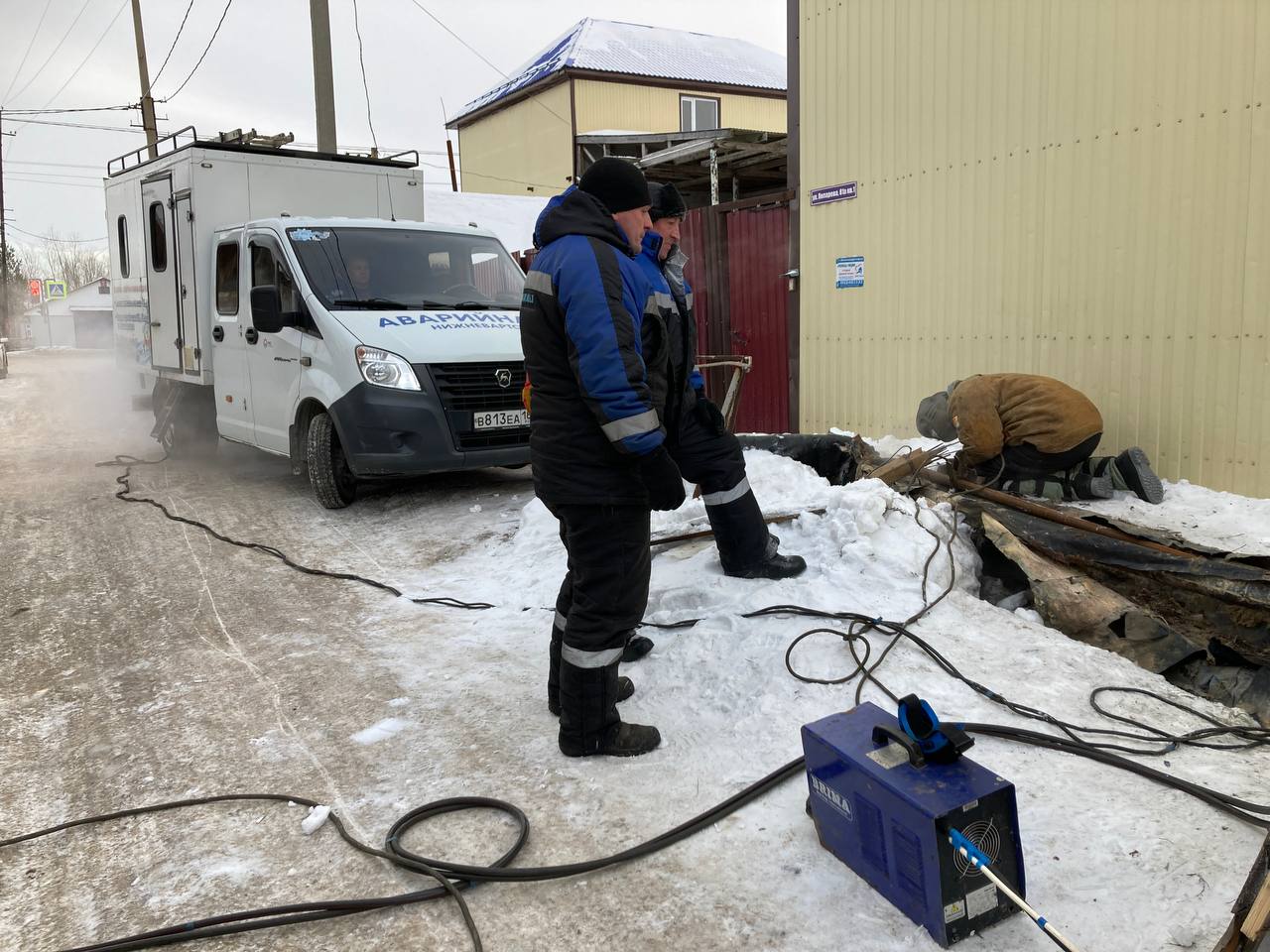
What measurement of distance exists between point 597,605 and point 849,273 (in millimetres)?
6761

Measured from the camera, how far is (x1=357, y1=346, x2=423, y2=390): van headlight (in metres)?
7.14

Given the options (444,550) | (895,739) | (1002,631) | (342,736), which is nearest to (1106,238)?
(1002,631)

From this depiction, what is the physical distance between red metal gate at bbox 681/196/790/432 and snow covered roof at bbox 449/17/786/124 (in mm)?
17829

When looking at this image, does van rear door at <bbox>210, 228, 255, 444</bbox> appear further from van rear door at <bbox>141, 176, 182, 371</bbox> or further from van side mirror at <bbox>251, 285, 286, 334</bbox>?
van side mirror at <bbox>251, 285, 286, 334</bbox>

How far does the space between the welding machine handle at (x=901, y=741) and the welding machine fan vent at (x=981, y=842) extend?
0.66 feet

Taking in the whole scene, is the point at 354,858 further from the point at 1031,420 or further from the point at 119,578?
the point at 1031,420

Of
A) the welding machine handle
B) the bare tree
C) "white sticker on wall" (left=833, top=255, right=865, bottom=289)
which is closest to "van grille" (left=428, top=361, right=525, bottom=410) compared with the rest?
"white sticker on wall" (left=833, top=255, right=865, bottom=289)

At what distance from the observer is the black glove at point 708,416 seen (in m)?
4.82

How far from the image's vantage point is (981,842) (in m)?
2.34

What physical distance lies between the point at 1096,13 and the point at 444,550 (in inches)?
243

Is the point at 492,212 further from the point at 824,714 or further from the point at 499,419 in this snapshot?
the point at 824,714

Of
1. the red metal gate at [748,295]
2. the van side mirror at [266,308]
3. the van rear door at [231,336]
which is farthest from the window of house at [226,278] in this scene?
the red metal gate at [748,295]

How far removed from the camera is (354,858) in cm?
287

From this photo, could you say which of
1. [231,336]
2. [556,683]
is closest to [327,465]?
[231,336]
